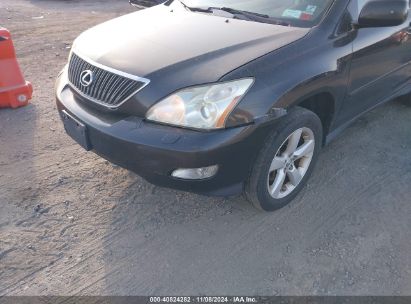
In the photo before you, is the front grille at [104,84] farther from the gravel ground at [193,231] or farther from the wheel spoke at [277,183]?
the wheel spoke at [277,183]

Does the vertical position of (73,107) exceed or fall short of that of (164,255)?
it exceeds it

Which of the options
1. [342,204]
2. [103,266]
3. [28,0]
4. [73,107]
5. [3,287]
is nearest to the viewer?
[3,287]

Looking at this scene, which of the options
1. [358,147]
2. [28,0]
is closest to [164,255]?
[358,147]

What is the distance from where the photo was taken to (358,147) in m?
3.77

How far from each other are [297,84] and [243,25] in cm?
71

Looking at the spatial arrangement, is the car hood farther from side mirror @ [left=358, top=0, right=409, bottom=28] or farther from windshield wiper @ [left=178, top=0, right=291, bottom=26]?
side mirror @ [left=358, top=0, right=409, bottom=28]

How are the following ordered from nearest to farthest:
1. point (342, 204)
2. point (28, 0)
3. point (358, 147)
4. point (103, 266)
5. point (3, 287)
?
Result: point (3, 287), point (103, 266), point (342, 204), point (358, 147), point (28, 0)

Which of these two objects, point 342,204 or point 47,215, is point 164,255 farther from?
point 342,204

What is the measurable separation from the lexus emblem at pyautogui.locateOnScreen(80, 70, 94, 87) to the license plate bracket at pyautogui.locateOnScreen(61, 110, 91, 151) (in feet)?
0.82

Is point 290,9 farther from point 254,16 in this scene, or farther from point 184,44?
point 184,44

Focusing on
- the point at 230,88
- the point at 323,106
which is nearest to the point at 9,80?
the point at 230,88

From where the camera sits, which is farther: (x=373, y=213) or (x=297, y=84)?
(x=373, y=213)

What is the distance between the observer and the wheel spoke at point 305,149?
290 cm

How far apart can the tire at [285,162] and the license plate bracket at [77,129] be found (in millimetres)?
1103
